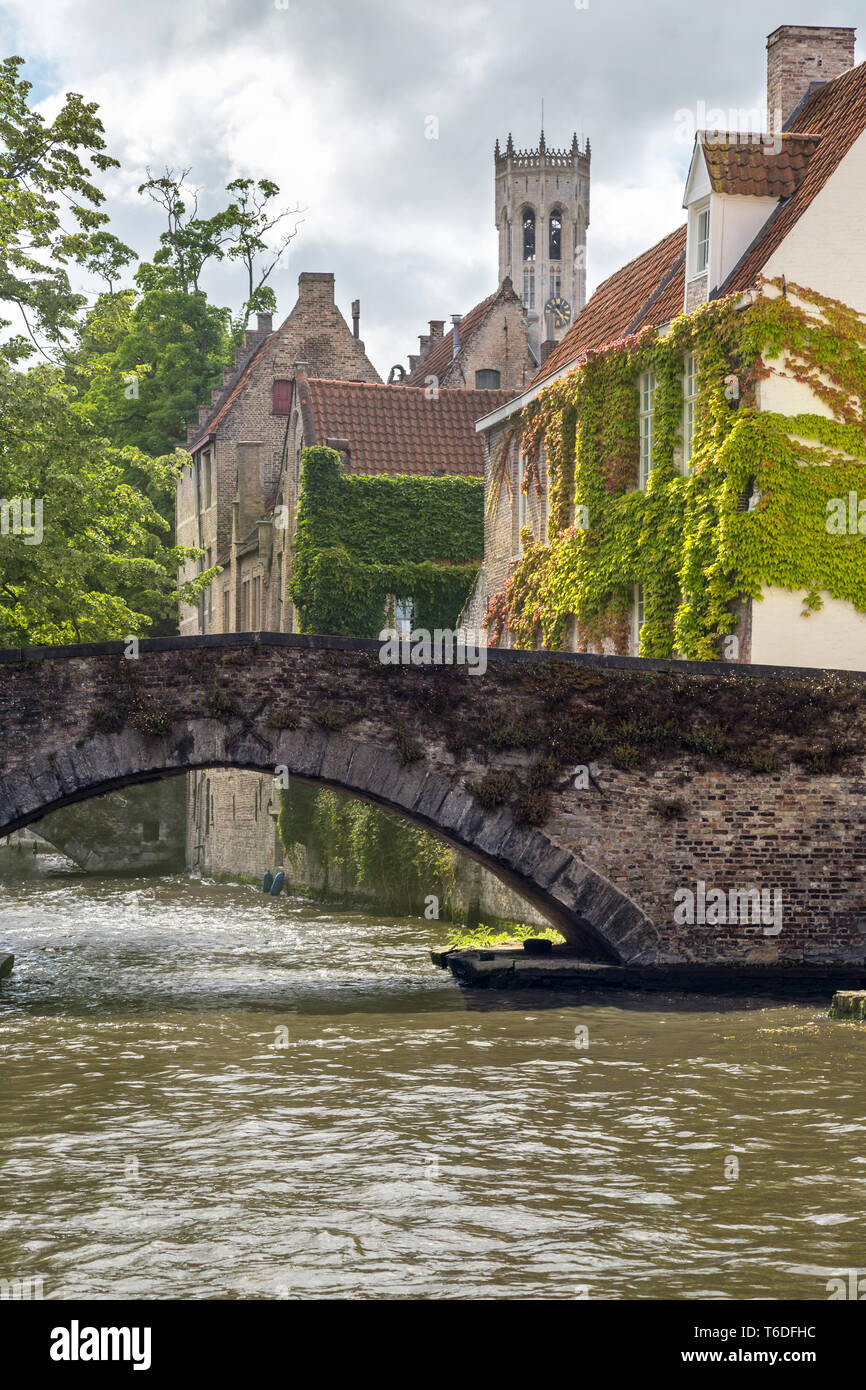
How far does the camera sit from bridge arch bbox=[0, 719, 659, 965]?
53.9ft

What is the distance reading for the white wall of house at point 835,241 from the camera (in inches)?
727

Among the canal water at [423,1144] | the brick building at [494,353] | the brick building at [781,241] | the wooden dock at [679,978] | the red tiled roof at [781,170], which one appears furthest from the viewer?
the brick building at [494,353]

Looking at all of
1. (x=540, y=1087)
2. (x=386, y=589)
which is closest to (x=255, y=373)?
(x=386, y=589)

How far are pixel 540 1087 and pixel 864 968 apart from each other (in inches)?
243

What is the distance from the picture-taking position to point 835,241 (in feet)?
60.9

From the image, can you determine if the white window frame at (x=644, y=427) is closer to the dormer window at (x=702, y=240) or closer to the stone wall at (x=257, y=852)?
the dormer window at (x=702, y=240)

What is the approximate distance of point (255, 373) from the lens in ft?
128

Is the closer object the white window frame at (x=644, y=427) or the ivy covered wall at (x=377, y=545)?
the white window frame at (x=644, y=427)

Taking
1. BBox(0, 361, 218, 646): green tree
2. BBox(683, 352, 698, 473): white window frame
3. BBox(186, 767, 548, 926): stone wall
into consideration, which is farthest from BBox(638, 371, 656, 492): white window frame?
BBox(0, 361, 218, 646): green tree

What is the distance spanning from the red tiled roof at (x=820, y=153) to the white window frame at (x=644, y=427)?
6.21 ft

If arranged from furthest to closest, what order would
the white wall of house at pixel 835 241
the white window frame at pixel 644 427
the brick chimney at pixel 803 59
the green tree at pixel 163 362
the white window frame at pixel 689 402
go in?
the green tree at pixel 163 362 → the brick chimney at pixel 803 59 → the white window frame at pixel 644 427 → the white window frame at pixel 689 402 → the white wall of house at pixel 835 241

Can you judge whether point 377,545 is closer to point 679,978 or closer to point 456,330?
point 456,330

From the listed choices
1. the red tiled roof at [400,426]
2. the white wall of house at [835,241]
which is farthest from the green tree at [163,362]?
the white wall of house at [835,241]
